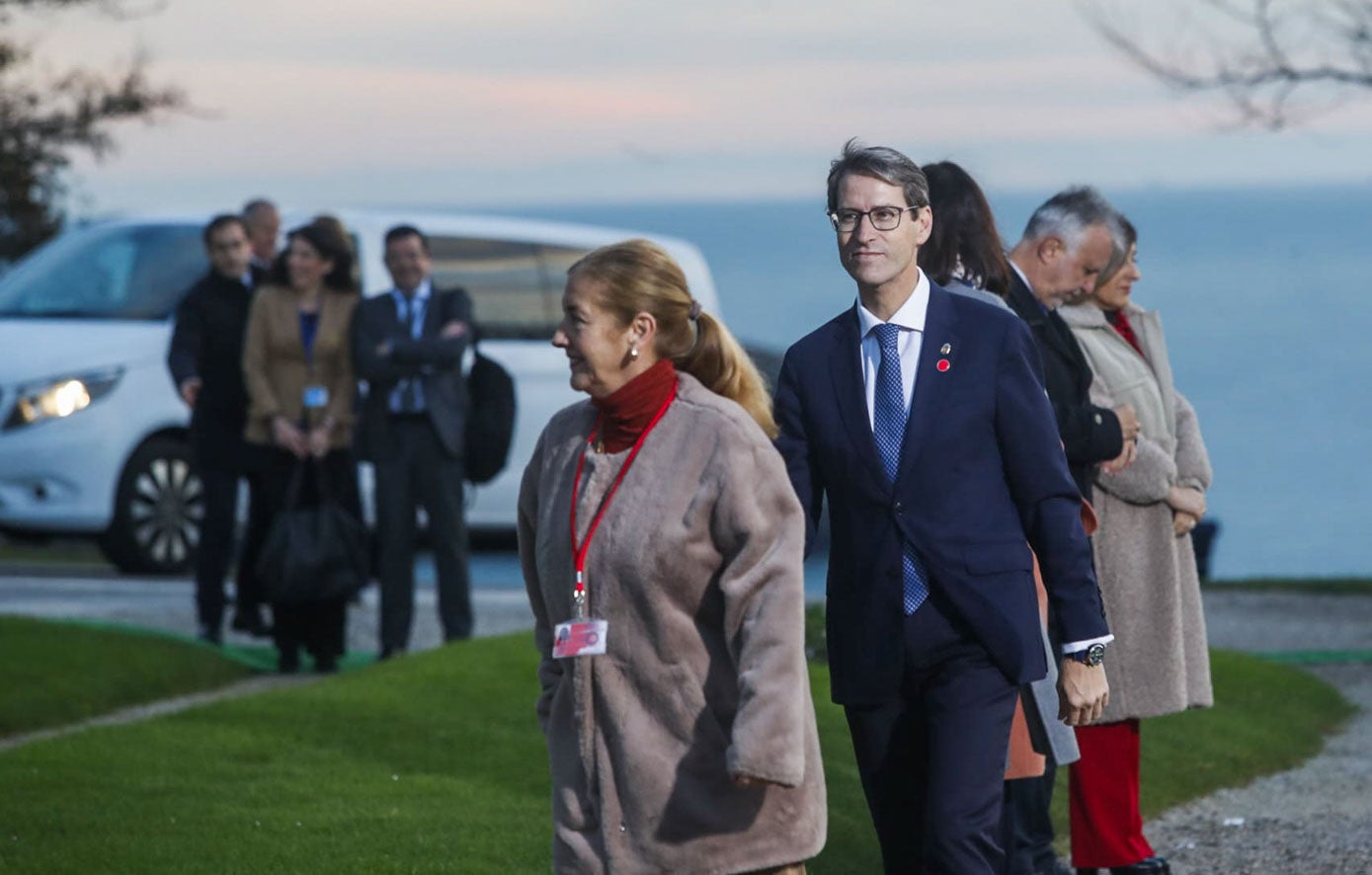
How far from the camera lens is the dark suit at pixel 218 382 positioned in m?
11.7

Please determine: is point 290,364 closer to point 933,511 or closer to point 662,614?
point 933,511

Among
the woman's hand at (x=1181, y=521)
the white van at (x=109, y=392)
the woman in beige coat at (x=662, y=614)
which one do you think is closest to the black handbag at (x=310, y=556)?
the white van at (x=109, y=392)

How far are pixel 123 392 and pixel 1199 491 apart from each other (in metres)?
9.61

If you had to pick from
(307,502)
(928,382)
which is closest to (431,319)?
(307,502)

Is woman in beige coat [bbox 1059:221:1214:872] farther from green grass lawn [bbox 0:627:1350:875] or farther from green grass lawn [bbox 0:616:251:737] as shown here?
green grass lawn [bbox 0:616:251:737]

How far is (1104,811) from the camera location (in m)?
6.72

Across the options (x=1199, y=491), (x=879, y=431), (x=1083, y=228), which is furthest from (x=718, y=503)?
(x=1199, y=491)

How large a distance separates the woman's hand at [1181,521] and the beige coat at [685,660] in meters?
2.65

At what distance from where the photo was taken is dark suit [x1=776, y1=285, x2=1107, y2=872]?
197 inches

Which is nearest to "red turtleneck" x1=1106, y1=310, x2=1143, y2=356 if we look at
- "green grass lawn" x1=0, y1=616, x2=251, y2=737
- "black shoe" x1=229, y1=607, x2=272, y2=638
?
"green grass lawn" x1=0, y1=616, x2=251, y2=737

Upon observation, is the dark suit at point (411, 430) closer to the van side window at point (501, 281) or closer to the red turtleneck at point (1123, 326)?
the red turtleneck at point (1123, 326)

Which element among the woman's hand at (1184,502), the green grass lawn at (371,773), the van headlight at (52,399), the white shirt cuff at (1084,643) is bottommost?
the green grass lawn at (371,773)

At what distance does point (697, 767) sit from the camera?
14.7 feet

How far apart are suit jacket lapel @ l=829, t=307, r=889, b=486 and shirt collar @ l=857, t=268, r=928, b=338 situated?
0.02 metres
